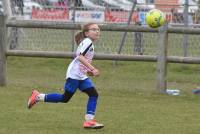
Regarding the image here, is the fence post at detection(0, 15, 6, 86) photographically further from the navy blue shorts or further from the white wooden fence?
the navy blue shorts

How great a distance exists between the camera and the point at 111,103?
9.91 m

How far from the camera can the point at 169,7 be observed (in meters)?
Answer: 16.3

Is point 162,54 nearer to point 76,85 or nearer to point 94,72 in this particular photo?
point 76,85

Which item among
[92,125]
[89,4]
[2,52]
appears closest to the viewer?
[92,125]

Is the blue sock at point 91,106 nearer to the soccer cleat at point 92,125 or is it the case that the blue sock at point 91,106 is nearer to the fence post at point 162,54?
the soccer cleat at point 92,125

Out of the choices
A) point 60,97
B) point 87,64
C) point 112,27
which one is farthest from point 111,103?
point 87,64

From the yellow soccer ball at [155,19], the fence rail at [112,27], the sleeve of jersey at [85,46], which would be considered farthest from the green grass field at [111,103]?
the yellow soccer ball at [155,19]

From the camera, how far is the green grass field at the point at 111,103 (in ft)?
25.6

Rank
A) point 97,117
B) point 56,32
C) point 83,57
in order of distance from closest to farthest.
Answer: point 83,57, point 97,117, point 56,32

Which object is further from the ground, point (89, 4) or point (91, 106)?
point (89, 4)

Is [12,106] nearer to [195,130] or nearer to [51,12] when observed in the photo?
[195,130]

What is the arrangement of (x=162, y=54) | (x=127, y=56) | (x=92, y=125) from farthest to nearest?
(x=127, y=56), (x=162, y=54), (x=92, y=125)

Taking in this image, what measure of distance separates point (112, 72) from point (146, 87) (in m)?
2.20

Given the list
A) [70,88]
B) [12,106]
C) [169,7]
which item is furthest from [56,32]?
[70,88]
